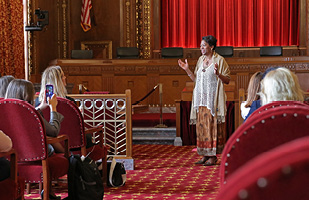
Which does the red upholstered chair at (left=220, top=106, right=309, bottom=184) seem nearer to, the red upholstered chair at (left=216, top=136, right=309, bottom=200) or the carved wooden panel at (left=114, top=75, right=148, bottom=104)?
the red upholstered chair at (left=216, top=136, right=309, bottom=200)

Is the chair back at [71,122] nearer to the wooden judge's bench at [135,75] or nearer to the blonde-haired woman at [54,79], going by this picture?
the blonde-haired woman at [54,79]

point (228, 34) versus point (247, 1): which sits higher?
point (247, 1)

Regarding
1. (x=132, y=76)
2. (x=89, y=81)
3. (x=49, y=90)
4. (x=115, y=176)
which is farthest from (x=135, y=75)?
(x=49, y=90)

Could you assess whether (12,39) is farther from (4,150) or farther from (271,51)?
(4,150)

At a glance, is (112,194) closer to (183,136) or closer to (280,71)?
(280,71)

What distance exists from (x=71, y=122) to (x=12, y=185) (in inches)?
51.3

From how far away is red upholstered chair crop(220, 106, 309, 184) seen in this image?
1.29 meters

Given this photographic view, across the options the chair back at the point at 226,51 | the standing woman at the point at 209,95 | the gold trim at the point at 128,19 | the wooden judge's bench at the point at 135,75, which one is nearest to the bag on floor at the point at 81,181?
the standing woman at the point at 209,95

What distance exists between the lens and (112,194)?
4.07 m

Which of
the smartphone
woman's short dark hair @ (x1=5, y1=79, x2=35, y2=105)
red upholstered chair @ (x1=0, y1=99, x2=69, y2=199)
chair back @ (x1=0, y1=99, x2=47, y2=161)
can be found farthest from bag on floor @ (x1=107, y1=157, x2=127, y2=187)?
woman's short dark hair @ (x1=5, y1=79, x2=35, y2=105)

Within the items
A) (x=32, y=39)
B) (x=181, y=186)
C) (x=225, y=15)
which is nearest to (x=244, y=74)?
(x=225, y=15)

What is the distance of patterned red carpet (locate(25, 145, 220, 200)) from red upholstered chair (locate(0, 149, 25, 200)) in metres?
1.19

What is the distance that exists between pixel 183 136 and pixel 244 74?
9.82ft

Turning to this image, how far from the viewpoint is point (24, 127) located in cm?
310
